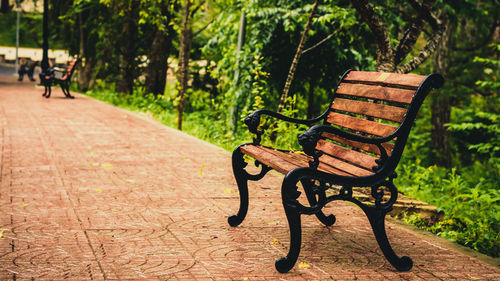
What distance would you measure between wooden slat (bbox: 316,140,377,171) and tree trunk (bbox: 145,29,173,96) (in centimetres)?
1235

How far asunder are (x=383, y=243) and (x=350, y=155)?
71 cm

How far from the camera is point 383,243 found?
3.34 m

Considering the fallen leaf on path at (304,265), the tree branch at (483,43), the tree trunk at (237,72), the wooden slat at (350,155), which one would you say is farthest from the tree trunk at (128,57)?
the fallen leaf on path at (304,265)

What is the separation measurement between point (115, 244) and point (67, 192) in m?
1.63

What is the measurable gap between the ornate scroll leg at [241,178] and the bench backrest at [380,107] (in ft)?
1.98

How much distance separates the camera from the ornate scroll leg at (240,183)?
3.98 meters

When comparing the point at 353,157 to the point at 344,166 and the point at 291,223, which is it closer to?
the point at 344,166

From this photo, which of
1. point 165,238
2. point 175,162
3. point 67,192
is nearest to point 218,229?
point 165,238

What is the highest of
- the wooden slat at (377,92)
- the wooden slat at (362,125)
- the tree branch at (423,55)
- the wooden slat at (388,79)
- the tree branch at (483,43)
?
the tree branch at (483,43)

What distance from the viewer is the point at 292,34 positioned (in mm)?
9375

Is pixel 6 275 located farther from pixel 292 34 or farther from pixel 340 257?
pixel 292 34

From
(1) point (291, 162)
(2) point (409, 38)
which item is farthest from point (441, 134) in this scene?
Answer: (1) point (291, 162)

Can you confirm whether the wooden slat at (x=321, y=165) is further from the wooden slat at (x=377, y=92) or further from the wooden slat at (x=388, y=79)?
the wooden slat at (x=388, y=79)

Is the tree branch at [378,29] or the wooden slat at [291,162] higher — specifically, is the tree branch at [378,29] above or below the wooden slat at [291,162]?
above
